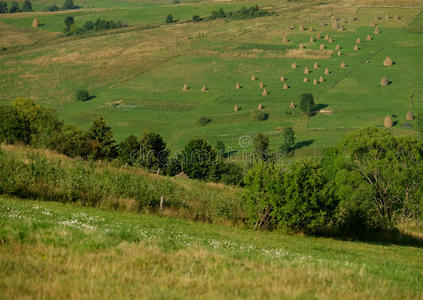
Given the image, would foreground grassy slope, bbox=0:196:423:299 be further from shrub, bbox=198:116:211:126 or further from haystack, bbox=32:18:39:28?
haystack, bbox=32:18:39:28

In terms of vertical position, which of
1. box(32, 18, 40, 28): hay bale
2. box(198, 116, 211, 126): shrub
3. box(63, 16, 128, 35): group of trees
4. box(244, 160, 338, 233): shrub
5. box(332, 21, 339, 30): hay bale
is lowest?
box(198, 116, 211, 126): shrub

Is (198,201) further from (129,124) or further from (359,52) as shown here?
(359,52)

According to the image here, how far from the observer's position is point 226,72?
146 metres

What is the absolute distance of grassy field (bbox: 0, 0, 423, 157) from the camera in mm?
112938

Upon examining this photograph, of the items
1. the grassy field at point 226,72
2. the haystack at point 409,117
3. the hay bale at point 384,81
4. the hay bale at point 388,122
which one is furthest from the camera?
the hay bale at point 384,81

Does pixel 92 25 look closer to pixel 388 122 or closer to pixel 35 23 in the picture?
pixel 35 23

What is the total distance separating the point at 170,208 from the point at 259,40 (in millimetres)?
147655

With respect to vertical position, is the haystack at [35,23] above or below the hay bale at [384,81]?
above

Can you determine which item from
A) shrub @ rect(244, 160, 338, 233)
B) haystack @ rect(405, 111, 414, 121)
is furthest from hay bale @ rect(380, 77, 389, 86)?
shrub @ rect(244, 160, 338, 233)

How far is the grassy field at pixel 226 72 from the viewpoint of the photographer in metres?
113

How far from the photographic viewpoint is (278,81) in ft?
452

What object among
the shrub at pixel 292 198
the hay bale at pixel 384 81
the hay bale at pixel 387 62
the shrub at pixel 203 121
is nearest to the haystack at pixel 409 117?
the hay bale at pixel 384 81

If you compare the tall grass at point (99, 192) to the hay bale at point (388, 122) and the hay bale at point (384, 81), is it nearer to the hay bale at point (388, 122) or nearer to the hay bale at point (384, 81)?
the hay bale at point (388, 122)

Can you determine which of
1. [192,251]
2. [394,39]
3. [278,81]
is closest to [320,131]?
[278,81]
